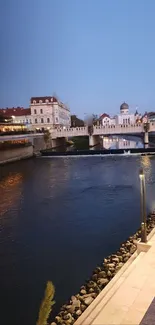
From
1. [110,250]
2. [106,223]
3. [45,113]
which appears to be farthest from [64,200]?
[45,113]

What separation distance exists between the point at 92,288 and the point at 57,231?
674cm

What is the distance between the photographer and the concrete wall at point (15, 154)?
1887 inches

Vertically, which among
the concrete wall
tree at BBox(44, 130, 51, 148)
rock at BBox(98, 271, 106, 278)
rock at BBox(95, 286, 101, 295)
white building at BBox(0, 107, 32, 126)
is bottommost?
rock at BBox(95, 286, 101, 295)

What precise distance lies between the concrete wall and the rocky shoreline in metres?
38.7

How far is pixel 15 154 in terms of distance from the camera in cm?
5197

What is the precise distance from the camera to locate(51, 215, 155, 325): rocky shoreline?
25.2 ft

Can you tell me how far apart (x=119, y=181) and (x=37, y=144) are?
3815 cm

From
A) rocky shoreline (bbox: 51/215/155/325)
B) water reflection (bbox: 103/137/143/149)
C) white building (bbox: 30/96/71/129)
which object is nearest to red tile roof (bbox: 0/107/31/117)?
white building (bbox: 30/96/71/129)

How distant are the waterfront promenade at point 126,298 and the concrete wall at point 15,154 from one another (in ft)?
136

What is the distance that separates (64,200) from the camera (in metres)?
22.4

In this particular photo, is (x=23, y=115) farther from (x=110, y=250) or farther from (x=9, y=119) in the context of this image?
(x=110, y=250)

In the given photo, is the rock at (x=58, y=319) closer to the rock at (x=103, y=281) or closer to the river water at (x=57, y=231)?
the river water at (x=57, y=231)

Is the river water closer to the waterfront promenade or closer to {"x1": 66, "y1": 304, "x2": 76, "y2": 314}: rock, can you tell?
{"x1": 66, "y1": 304, "x2": 76, "y2": 314}: rock

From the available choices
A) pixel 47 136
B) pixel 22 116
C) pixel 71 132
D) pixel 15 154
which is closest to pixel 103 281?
pixel 15 154
